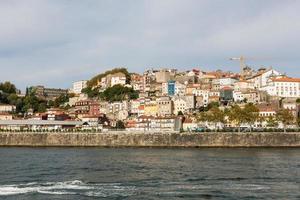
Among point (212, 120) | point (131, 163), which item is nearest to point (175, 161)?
point (131, 163)

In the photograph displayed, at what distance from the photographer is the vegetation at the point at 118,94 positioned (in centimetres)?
13888

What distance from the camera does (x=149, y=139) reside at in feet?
245

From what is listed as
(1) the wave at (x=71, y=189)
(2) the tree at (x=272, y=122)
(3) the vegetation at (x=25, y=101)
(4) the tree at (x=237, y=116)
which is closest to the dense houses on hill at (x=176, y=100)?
(3) the vegetation at (x=25, y=101)

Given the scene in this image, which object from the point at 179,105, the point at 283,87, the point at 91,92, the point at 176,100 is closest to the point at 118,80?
the point at 91,92

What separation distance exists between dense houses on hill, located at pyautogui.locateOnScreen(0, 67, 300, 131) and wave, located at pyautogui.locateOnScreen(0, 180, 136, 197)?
6214 cm

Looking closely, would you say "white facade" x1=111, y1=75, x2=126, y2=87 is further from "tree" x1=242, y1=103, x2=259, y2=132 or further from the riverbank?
"tree" x1=242, y1=103, x2=259, y2=132

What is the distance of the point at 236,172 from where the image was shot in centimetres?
3709

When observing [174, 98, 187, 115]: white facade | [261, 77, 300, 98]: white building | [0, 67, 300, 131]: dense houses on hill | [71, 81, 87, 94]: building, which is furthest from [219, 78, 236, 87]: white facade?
[71, 81, 87, 94]: building

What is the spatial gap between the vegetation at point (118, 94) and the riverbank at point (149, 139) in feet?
186

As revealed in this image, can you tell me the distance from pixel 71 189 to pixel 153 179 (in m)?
6.12

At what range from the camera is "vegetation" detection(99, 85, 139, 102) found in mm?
138875

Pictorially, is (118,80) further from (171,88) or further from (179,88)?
(179,88)

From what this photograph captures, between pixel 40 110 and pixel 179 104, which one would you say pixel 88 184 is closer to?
pixel 179 104

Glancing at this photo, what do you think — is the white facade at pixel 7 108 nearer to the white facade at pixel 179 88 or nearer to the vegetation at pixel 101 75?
the vegetation at pixel 101 75
